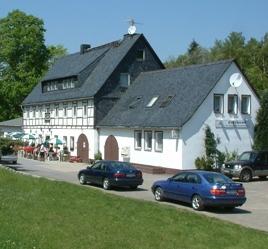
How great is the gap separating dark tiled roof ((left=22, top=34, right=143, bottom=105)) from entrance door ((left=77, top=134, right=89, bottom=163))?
12.4 feet

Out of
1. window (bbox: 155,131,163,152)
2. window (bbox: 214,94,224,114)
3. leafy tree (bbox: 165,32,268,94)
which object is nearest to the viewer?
window (bbox: 214,94,224,114)

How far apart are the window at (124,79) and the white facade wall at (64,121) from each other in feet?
10.3

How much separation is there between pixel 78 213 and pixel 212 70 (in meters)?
28.5

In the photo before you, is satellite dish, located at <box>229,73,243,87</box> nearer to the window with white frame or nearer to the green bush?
the window with white frame

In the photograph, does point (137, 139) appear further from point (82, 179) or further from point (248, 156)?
point (82, 179)

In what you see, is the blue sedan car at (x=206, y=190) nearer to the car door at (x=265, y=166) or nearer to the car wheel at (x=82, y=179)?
the car wheel at (x=82, y=179)

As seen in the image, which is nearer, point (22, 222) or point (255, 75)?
point (22, 222)

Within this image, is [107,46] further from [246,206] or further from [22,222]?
[22,222]

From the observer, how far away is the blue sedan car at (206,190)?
74.5 ft

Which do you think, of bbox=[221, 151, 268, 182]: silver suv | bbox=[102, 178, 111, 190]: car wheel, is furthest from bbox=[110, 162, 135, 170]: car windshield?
bbox=[221, 151, 268, 182]: silver suv

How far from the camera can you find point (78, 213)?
17.0 m

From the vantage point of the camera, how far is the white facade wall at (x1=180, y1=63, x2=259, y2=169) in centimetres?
4128

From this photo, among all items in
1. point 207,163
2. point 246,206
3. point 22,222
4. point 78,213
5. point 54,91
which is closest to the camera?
point 22,222

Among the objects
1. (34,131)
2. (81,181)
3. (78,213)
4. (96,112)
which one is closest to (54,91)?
(34,131)
